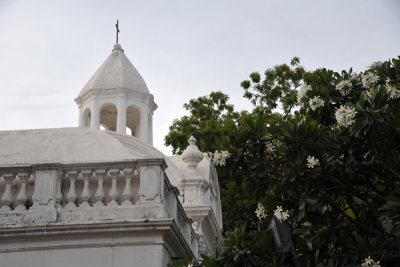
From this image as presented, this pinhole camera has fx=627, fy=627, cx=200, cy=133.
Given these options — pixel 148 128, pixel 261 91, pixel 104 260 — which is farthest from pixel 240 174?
pixel 261 91

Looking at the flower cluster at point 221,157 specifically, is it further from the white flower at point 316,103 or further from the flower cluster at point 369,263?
the flower cluster at point 369,263

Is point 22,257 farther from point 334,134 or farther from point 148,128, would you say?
point 148,128

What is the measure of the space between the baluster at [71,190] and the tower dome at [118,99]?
1018 cm

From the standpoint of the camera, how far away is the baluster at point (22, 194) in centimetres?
921

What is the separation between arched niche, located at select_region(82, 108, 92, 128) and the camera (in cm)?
2041

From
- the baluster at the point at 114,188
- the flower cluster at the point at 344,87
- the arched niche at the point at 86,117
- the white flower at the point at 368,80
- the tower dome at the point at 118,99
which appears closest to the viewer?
the baluster at the point at 114,188

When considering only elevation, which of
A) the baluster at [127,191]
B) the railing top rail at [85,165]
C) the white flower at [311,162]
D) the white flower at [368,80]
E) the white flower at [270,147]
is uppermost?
the white flower at [368,80]

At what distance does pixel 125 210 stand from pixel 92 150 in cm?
194

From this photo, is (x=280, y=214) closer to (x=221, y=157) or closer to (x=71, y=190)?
(x=221, y=157)

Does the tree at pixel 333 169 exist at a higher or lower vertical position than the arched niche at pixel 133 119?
lower

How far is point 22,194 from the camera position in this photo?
30.4 feet

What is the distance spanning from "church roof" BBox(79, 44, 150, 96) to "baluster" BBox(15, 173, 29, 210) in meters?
10.8

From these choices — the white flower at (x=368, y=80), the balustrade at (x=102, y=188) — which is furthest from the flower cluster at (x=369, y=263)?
the balustrade at (x=102, y=188)

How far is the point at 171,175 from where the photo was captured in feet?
51.1
